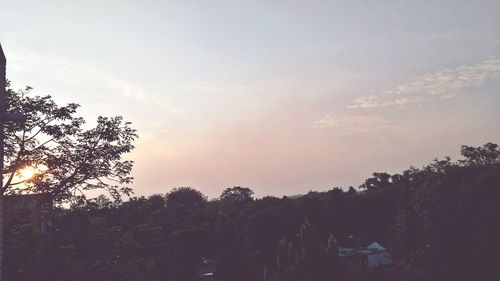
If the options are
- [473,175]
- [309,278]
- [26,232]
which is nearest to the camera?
[26,232]

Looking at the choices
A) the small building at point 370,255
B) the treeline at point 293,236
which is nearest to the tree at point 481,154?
the treeline at point 293,236

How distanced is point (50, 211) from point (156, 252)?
2250 cm

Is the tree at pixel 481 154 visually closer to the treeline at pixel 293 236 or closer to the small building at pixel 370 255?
the treeline at pixel 293 236

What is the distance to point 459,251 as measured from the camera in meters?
30.7

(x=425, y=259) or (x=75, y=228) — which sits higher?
(x=75, y=228)

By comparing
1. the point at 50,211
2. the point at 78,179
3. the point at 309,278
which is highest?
the point at 78,179

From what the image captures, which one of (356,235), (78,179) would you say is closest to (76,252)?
(78,179)

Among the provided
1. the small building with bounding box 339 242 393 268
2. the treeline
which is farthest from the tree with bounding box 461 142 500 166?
the small building with bounding box 339 242 393 268

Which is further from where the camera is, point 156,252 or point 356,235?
point 356,235

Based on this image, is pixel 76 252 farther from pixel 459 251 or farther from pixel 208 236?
pixel 208 236

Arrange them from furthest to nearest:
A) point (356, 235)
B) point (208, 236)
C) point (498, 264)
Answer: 1. point (356, 235)
2. point (208, 236)
3. point (498, 264)

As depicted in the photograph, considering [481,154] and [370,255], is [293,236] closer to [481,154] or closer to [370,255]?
[370,255]

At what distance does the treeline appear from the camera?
1781 centimetres

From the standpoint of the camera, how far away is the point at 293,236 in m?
61.2
